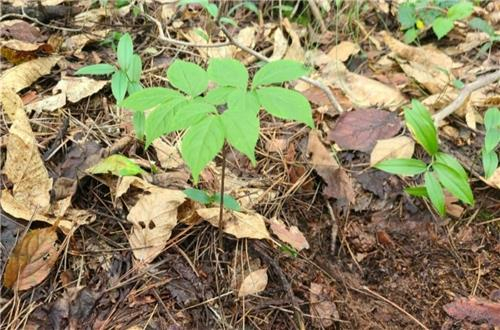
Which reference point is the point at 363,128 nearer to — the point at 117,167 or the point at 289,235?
the point at 289,235

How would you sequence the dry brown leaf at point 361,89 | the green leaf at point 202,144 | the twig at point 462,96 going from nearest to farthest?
the green leaf at point 202,144
the twig at point 462,96
the dry brown leaf at point 361,89

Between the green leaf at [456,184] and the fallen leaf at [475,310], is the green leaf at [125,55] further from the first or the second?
the fallen leaf at [475,310]

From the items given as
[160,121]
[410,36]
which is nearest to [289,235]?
[160,121]

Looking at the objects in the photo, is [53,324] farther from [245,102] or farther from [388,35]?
[388,35]

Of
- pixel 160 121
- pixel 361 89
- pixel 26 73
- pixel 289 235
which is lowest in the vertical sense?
pixel 289 235

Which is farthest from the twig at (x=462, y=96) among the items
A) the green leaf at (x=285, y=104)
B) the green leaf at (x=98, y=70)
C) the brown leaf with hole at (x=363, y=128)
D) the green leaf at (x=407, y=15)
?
the green leaf at (x=98, y=70)

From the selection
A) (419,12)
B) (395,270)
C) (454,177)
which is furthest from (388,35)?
(395,270)
